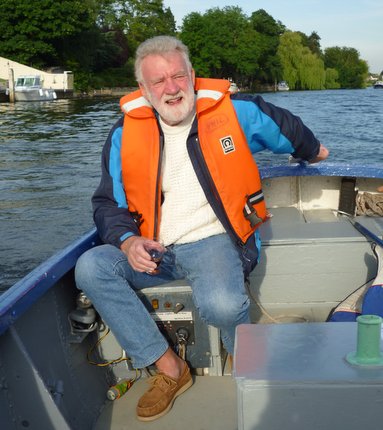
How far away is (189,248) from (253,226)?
296mm

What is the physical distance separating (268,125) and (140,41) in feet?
195

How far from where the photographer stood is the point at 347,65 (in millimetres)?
82188

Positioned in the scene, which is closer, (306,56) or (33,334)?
(33,334)

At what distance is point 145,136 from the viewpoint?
8.00 feet

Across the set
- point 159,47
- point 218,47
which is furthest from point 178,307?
point 218,47

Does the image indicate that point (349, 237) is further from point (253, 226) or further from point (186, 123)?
point (186, 123)

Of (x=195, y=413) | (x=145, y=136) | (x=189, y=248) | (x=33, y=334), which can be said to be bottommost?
(x=195, y=413)

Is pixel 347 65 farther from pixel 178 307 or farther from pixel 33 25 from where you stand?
pixel 178 307

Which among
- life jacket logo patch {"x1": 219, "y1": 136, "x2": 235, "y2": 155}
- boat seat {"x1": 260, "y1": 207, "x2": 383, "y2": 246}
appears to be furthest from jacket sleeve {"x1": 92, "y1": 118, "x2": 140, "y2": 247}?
boat seat {"x1": 260, "y1": 207, "x2": 383, "y2": 246}

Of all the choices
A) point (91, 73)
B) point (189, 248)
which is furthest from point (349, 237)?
point (91, 73)

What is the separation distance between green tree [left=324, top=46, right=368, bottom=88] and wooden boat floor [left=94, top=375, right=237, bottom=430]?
253 ft

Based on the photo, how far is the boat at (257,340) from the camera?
1139mm

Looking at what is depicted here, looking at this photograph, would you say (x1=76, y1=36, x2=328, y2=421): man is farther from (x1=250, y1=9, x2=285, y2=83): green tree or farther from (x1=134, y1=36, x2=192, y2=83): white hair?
(x1=250, y1=9, x2=285, y2=83): green tree

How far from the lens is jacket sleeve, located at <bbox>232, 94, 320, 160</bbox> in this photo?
2545 mm
